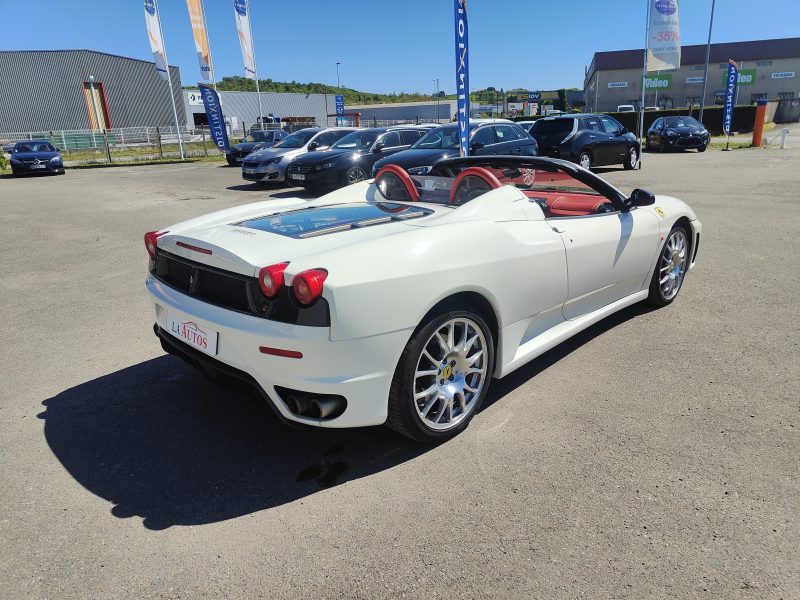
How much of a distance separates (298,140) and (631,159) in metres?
9.86

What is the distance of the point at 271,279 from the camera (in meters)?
2.37

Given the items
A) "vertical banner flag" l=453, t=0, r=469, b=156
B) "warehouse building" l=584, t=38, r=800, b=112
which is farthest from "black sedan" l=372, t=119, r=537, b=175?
"warehouse building" l=584, t=38, r=800, b=112

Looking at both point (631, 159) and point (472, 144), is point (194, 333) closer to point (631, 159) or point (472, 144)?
point (472, 144)

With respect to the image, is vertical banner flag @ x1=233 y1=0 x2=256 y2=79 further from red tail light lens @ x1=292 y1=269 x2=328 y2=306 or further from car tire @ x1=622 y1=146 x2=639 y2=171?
red tail light lens @ x1=292 y1=269 x2=328 y2=306

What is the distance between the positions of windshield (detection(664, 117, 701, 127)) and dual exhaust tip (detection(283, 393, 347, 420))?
24343mm

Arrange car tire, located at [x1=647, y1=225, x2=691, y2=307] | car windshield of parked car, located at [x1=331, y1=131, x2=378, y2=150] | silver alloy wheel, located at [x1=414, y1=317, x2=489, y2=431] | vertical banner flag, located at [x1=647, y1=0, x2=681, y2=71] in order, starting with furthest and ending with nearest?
vertical banner flag, located at [x1=647, y1=0, x2=681, y2=71] < car windshield of parked car, located at [x1=331, y1=131, x2=378, y2=150] < car tire, located at [x1=647, y1=225, x2=691, y2=307] < silver alloy wheel, located at [x1=414, y1=317, x2=489, y2=431]

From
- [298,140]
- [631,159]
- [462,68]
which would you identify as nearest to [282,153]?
[298,140]

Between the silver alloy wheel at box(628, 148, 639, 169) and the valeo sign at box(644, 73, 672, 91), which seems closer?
the silver alloy wheel at box(628, 148, 639, 169)

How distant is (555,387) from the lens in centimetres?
348

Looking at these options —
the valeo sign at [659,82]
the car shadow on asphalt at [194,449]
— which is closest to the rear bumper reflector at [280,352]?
the car shadow on asphalt at [194,449]

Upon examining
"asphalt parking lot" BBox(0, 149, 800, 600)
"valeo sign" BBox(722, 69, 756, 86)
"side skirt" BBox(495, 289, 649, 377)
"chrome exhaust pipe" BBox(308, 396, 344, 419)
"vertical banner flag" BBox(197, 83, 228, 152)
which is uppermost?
"valeo sign" BBox(722, 69, 756, 86)

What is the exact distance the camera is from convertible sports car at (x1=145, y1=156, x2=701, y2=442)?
7.86ft

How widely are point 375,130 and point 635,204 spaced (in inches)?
432

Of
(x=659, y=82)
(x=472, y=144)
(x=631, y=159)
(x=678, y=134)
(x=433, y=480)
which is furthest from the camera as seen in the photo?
(x=659, y=82)
